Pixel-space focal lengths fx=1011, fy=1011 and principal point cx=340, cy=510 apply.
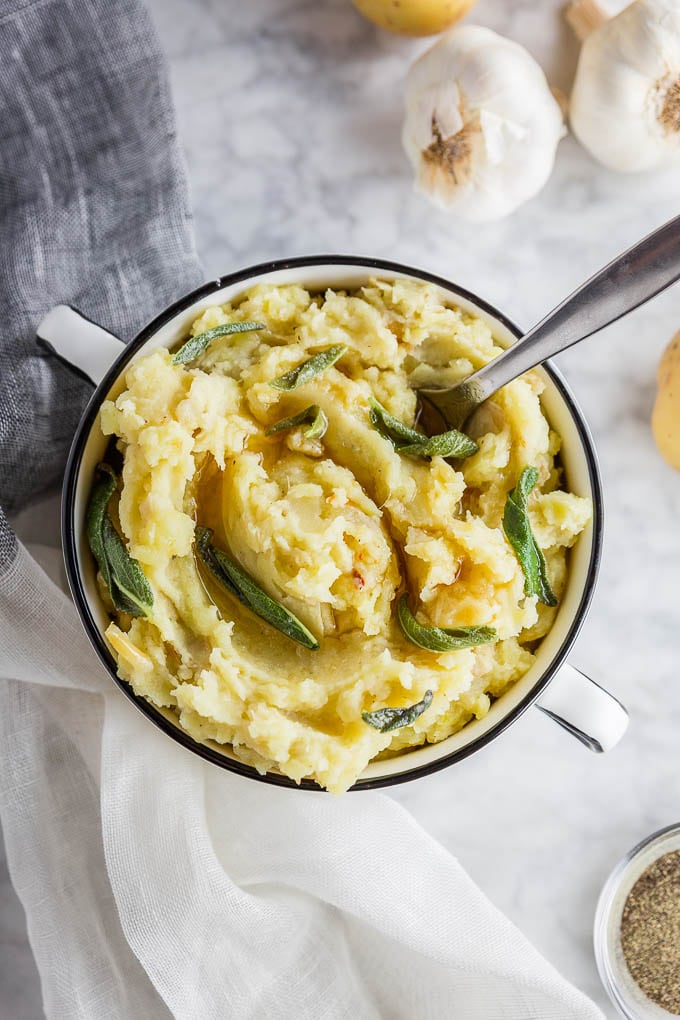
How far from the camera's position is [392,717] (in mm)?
2416

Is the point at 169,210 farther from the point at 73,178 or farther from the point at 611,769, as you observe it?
the point at 611,769

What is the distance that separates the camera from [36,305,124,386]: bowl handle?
2748 millimetres

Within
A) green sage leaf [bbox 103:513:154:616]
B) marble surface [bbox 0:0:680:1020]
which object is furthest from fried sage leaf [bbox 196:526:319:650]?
marble surface [bbox 0:0:680:1020]

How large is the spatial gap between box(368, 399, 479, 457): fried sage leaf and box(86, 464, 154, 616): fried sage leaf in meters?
0.72

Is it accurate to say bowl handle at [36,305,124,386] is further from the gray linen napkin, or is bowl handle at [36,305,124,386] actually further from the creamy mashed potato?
the gray linen napkin

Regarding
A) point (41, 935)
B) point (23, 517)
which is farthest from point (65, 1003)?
point (23, 517)

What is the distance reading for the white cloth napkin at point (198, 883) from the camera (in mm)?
2957

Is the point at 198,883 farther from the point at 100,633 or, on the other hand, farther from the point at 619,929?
the point at 619,929

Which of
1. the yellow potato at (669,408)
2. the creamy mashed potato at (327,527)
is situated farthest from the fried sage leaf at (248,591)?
the yellow potato at (669,408)

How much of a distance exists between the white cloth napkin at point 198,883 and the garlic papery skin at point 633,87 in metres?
2.18

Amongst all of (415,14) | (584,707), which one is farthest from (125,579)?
(415,14)

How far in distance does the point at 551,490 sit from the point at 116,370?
1.21m

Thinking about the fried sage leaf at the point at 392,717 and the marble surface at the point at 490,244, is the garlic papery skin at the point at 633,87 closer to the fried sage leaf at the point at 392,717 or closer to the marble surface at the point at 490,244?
the marble surface at the point at 490,244

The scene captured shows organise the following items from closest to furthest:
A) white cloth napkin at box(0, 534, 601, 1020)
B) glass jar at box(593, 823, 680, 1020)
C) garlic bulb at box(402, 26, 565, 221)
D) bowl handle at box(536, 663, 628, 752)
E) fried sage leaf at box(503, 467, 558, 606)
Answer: fried sage leaf at box(503, 467, 558, 606), bowl handle at box(536, 663, 628, 752), white cloth napkin at box(0, 534, 601, 1020), garlic bulb at box(402, 26, 565, 221), glass jar at box(593, 823, 680, 1020)
